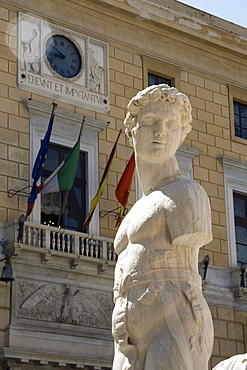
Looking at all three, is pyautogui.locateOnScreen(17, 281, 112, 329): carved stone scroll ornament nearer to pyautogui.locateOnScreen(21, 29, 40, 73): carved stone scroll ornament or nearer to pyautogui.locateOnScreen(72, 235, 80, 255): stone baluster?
pyautogui.locateOnScreen(72, 235, 80, 255): stone baluster

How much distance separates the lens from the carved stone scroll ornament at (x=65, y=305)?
1780 centimetres

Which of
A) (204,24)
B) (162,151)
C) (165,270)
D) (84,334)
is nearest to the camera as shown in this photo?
(165,270)

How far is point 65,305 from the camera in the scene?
59.9ft

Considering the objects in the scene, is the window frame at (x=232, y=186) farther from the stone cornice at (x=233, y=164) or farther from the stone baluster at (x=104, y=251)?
the stone baluster at (x=104, y=251)

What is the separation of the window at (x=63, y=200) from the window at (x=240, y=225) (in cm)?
443

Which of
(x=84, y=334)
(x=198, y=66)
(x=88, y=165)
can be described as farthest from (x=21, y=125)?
(x=198, y=66)

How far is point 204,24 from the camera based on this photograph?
74.1 ft

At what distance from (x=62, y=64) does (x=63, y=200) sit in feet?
9.38

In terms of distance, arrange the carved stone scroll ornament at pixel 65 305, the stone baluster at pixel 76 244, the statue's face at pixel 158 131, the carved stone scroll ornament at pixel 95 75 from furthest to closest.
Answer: the carved stone scroll ornament at pixel 95 75 → the stone baluster at pixel 76 244 → the carved stone scroll ornament at pixel 65 305 → the statue's face at pixel 158 131

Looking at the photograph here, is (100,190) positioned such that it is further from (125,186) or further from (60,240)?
(60,240)

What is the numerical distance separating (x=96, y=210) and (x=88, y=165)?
3.11 ft

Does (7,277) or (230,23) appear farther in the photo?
(230,23)

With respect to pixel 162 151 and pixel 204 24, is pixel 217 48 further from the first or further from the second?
pixel 162 151

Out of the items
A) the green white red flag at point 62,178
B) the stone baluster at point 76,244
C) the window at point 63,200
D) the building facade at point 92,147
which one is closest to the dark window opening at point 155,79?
the building facade at point 92,147
